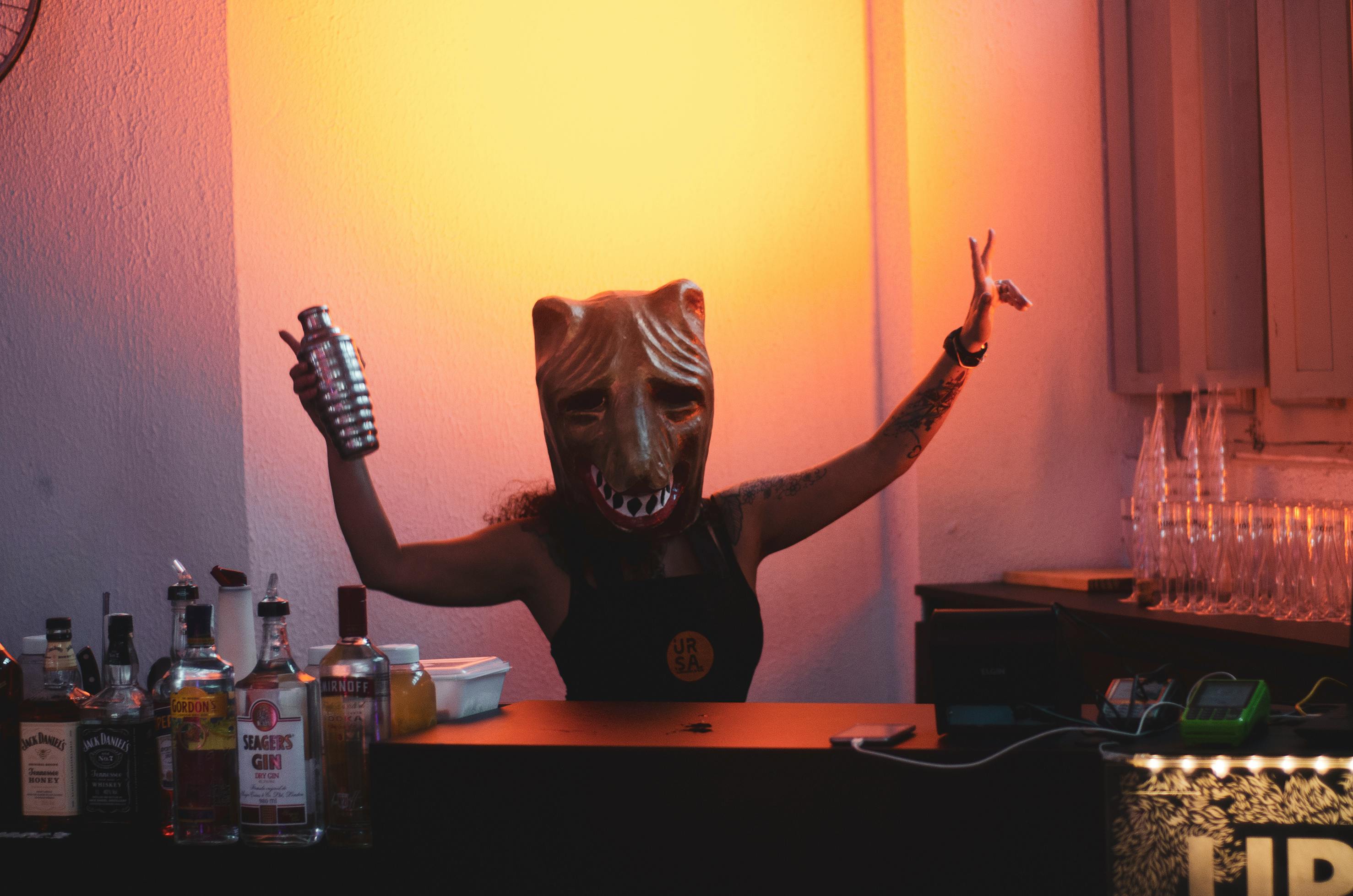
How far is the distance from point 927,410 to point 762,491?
34cm

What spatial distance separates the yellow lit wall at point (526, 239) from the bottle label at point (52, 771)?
1223 mm

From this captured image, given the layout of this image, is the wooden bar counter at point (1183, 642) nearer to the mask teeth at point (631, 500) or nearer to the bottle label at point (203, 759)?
the mask teeth at point (631, 500)

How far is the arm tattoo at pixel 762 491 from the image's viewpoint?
2.21 m

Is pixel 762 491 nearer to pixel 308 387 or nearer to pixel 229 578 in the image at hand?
→ pixel 308 387

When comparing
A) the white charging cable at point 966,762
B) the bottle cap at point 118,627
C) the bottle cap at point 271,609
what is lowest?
the white charging cable at point 966,762

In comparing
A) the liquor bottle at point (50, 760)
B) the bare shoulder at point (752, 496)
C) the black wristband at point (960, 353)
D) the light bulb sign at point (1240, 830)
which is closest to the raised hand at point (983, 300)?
the black wristband at point (960, 353)

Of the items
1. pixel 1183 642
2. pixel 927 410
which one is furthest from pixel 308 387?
pixel 1183 642

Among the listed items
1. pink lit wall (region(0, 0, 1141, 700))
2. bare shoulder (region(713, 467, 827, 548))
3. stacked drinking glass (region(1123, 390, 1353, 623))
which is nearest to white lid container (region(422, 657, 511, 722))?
bare shoulder (region(713, 467, 827, 548))

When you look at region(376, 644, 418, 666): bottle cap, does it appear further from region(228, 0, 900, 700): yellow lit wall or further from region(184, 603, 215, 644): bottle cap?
region(228, 0, 900, 700): yellow lit wall

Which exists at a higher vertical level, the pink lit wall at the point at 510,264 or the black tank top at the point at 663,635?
the pink lit wall at the point at 510,264

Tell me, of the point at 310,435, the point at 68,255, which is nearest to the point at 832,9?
the point at 310,435

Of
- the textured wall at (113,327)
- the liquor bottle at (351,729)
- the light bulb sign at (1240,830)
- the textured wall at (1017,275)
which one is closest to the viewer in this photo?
the light bulb sign at (1240,830)

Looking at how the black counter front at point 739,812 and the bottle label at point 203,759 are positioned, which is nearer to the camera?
the black counter front at point 739,812

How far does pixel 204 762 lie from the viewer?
49.1 inches
